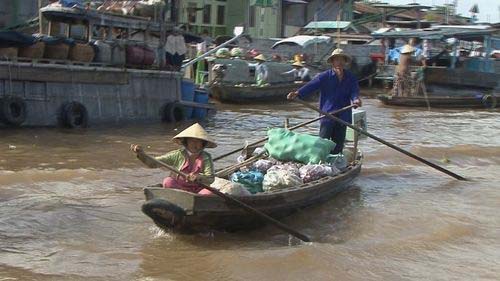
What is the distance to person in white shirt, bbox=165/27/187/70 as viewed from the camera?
16.9m

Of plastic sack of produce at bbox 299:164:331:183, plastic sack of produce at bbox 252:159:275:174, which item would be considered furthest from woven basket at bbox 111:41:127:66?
plastic sack of produce at bbox 299:164:331:183

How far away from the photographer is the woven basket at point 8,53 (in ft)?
43.1

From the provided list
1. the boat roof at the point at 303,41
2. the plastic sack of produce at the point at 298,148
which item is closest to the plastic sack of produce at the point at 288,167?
the plastic sack of produce at the point at 298,148

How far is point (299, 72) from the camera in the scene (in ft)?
81.4

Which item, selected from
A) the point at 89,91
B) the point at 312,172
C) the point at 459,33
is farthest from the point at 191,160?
the point at 459,33

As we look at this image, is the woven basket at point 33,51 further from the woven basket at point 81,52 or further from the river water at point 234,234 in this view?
the river water at point 234,234

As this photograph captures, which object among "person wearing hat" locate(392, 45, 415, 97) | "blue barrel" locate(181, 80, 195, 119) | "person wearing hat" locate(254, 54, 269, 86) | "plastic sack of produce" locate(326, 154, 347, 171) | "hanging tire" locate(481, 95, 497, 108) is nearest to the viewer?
"plastic sack of produce" locate(326, 154, 347, 171)

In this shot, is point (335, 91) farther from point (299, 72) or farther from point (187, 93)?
point (299, 72)

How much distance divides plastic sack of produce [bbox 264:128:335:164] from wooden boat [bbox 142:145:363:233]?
819mm

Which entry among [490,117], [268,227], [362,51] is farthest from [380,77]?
[268,227]

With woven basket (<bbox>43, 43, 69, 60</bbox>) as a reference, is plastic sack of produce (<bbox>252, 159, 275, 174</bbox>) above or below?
below

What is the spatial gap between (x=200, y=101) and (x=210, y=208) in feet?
40.3

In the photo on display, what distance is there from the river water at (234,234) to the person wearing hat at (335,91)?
35.9 inches

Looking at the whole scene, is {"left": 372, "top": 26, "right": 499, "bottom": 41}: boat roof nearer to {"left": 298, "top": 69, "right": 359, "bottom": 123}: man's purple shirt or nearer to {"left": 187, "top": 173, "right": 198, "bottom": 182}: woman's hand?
{"left": 298, "top": 69, "right": 359, "bottom": 123}: man's purple shirt
